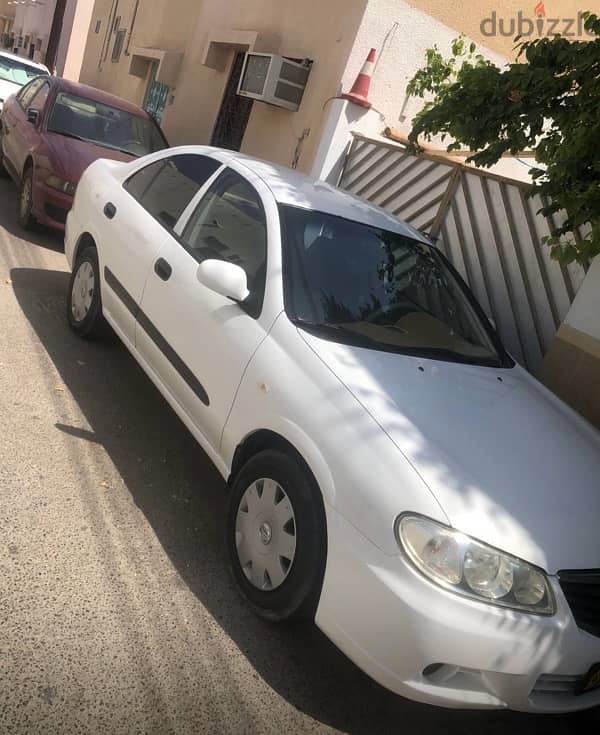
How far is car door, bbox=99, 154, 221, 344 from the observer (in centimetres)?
418

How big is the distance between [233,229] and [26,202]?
4.37 m

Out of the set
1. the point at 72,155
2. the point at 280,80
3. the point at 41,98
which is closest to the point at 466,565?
the point at 72,155

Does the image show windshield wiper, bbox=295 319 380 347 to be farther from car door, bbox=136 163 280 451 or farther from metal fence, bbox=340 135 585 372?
metal fence, bbox=340 135 585 372

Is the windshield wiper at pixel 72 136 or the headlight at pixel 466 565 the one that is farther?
the windshield wiper at pixel 72 136

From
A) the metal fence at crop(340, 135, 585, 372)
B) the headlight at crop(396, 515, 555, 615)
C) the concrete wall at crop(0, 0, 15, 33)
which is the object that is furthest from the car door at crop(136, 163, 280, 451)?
the concrete wall at crop(0, 0, 15, 33)

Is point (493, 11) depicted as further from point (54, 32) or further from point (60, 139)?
point (54, 32)

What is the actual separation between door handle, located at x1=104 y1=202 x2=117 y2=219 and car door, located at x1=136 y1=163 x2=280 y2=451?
83cm

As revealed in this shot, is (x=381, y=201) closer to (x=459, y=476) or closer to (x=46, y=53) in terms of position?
(x=459, y=476)

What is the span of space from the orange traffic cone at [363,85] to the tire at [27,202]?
3680mm

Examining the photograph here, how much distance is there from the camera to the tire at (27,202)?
7221 mm

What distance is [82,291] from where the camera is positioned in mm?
4992

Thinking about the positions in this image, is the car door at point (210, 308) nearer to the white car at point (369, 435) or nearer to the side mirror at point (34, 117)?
the white car at point (369, 435)

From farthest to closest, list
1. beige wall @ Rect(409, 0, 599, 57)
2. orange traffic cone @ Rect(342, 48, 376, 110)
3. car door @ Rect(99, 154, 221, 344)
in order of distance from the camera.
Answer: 1. beige wall @ Rect(409, 0, 599, 57)
2. orange traffic cone @ Rect(342, 48, 376, 110)
3. car door @ Rect(99, 154, 221, 344)

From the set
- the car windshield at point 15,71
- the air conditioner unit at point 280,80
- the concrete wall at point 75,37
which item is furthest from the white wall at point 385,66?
the concrete wall at point 75,37
